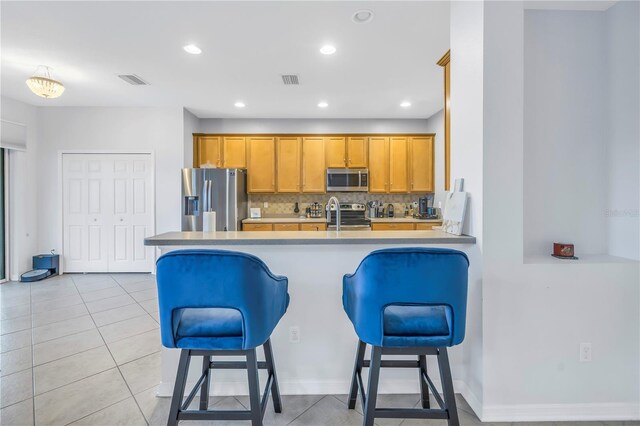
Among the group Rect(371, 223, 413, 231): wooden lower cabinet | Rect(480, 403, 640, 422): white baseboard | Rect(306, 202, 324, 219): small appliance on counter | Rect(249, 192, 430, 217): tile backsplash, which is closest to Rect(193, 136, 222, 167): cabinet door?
Rect(249, 192, 430, 217): tile backsplash

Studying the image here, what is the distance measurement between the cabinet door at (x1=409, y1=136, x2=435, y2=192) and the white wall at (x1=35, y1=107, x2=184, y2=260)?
3831mm

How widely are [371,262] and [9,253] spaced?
5987mm

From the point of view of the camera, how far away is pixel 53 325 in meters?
3.04

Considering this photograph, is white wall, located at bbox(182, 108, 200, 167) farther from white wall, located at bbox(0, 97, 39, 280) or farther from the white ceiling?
white wall, located at bbox(0, 97, 39, 280)

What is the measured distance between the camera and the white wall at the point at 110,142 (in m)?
4.87

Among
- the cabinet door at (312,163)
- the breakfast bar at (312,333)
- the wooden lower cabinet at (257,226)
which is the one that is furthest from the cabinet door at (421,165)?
the breakfast bar at (312,333)

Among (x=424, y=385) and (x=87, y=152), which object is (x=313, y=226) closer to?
(x=424, y=385)

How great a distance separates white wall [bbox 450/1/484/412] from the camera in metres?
1.75

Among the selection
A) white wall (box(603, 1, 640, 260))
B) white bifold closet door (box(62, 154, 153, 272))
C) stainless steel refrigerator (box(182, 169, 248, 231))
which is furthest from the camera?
white bifold closet door (box(62, 154, 153, 272))

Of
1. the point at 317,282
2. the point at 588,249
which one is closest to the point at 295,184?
the point at 317,282

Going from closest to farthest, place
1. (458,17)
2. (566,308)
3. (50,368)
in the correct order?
(566,308) < (458,17) < (50,368)

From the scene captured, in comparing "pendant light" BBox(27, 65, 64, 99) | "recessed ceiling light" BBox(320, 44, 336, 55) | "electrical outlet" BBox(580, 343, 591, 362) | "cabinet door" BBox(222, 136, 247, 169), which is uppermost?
"recessed ceiling light" BBox(320, 44, 336, 55)

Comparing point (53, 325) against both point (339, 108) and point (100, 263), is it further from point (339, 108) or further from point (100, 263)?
point (339, 108)

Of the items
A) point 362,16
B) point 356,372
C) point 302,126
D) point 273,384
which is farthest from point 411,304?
point 302,126
